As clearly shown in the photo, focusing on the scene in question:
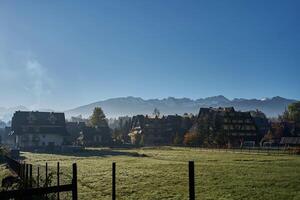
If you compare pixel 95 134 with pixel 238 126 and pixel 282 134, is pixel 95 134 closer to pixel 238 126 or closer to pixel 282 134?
pixel 238 126

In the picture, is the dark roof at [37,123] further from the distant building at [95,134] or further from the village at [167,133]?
the distant building at [95,134]

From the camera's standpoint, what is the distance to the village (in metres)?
109

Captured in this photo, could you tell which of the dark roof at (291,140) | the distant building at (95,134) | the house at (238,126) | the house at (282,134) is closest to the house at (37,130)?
the distant building at (95,134)

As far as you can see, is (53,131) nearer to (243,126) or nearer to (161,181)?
(243,126)

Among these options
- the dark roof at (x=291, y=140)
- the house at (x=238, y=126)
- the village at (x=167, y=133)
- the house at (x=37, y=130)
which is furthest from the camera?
the house at (x=238, y=126)

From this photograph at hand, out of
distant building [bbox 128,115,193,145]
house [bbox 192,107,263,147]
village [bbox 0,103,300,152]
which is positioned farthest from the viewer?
distant building [bbox 128,115,193,145]

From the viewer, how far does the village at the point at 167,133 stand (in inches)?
4289

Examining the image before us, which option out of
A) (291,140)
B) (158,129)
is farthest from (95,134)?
(291,140)

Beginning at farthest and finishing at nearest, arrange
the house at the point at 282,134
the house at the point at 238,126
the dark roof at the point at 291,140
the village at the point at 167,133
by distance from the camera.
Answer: the house at the point at 238,126 < the house at the point at 282,134 < the village at the point at 167,133 < the dark roof at the point at 291,140

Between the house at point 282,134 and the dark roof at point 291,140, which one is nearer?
the dark roof at point 291,140

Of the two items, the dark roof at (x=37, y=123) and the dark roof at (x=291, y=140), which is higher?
the dark roof at (x=37, y=123)

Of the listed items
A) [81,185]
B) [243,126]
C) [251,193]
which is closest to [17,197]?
[251,193]

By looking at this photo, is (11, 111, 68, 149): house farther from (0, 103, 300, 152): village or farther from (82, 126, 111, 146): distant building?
(82, 126, 111, 146): distant building

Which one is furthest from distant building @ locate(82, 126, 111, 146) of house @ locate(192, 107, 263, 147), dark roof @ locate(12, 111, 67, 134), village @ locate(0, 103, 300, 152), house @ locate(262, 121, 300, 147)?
house @ locate(262, 121, 300, 147)
